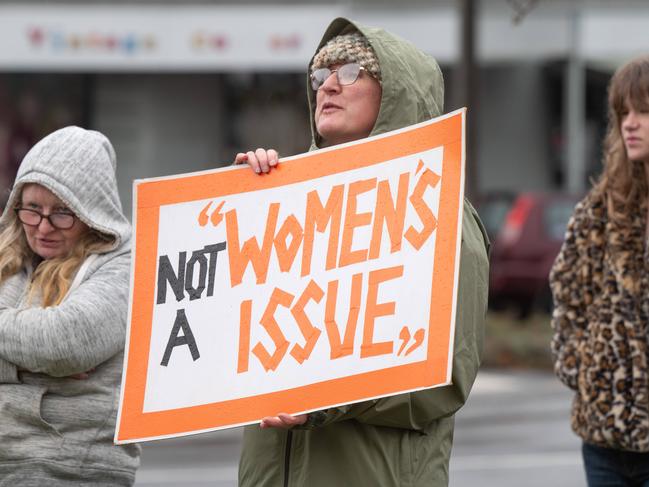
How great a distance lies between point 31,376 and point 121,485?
0.37 m

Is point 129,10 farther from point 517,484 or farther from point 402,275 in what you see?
point 402,275

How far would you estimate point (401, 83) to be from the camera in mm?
3400

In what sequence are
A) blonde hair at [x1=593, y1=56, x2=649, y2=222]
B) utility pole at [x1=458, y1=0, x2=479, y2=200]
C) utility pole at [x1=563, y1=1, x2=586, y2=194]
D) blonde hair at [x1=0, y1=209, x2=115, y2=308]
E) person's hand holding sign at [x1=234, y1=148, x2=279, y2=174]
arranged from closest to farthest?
person's hand holding sign at [x1=234, y1=148, x2=279, y2=174], blonde hair at [x1=0, y1=209, x2=115, y2=308], blonde hair at [x1=593, y1=56, x2=649, y2=222], utility pole at [x1=458, y1=0, x2=479, y2=200], utility pole at [x1=563, y1=1, x2=586, y2=194]

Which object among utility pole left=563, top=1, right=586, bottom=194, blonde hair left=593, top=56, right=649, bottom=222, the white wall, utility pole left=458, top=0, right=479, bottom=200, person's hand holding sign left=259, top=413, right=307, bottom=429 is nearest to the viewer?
person's hand holding sign left=259, top=413, right=307, bottom=429

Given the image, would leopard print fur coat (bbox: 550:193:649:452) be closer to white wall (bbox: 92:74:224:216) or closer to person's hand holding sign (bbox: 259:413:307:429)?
person's hand holding sign (bbox: 259:413:307:429)

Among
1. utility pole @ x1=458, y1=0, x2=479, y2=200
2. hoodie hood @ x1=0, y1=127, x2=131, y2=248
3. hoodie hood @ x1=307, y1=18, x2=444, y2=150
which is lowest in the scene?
utility pole @ x1=458, y1=0, x2=479, y2=200

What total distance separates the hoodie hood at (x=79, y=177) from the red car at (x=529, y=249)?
12113 mm

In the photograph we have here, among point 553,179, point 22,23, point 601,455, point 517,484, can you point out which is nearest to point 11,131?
point 22,23

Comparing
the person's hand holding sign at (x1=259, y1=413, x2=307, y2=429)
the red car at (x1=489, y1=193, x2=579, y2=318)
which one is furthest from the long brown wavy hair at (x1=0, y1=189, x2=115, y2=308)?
the red car at (x1=489, y1=193, x2=579, y2=318)

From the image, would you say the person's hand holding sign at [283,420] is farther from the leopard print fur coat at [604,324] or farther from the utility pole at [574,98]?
the utility pole at [574,98]

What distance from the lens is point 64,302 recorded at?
11.8ft

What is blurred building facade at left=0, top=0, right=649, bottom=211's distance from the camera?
20.8 m

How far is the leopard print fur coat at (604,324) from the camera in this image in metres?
4.07

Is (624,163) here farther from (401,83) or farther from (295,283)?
(295,283)
